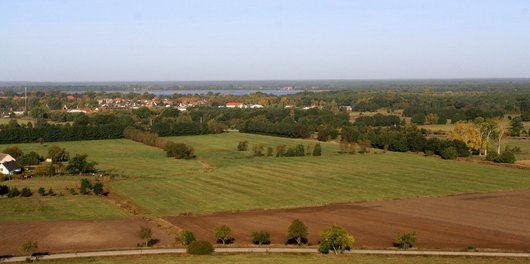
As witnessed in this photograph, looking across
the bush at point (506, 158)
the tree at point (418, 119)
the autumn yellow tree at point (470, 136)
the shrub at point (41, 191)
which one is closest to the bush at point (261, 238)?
the shrub at point (41, 191)

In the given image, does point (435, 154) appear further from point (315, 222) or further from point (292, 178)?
point (315, 222)

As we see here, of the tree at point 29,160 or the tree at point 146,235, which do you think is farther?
the tree at point 29,160

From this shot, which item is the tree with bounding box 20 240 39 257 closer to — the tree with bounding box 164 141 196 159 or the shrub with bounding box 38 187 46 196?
the shrub with bounding box 38 187 46 196

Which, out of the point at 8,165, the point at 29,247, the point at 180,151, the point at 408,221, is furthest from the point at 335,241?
the point at 180,151

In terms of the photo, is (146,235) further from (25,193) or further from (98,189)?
(25,193)

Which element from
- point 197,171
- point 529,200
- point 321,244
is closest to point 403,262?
point 321,244

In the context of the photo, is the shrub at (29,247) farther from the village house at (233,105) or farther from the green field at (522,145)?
the village house at (233,105)

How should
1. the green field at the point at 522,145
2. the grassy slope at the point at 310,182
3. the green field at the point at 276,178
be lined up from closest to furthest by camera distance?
the grassy slope at the point at 310,182, the green field at the point at 276,178, the green field at the point at 522,145
